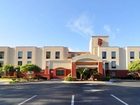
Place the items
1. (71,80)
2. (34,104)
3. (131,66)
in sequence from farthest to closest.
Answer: (131,66) → (71,80) → (34,104)

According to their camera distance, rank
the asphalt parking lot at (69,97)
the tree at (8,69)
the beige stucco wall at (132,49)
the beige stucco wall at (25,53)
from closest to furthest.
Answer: the asphalt parking lot at (69,97) < the tree at (8,69) < the beige stucco wall at (132,49) < the beige stucco wall at (25,53)

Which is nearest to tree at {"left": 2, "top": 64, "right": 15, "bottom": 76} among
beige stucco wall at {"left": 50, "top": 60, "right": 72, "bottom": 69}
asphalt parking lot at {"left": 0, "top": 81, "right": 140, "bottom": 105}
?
beige stucco wall at {"left": 50, "top": 60, "right": 72, "bottom": 69}

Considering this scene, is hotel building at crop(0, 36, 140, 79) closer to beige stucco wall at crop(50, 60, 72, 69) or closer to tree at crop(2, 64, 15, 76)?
beige stucco wall at crop(50, 60, 72, 69)

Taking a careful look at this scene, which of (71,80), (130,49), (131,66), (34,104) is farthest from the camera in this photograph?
(130,49)

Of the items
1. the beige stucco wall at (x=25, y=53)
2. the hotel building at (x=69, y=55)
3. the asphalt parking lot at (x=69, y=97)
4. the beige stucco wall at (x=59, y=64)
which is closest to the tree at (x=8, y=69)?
the beige stucco wall at (x=25, y=53)

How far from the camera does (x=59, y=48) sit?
247ft

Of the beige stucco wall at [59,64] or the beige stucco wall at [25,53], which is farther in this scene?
the beige stucco wall at [25,53]

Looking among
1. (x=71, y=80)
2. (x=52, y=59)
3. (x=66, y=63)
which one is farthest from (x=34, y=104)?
(x=52, y=59)

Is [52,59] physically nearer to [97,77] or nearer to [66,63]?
[66,63]

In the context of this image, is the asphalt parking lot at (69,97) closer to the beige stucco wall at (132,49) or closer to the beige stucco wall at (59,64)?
the beige stucco wall at (59,64)

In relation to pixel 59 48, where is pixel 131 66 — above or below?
below

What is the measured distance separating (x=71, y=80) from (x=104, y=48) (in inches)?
1020

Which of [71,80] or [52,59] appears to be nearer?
[71,80]

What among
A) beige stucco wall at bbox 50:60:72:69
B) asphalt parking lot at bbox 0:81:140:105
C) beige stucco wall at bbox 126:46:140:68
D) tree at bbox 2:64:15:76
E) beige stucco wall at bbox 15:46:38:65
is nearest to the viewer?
asphalt parking lot at bbox 0:81:140:105
